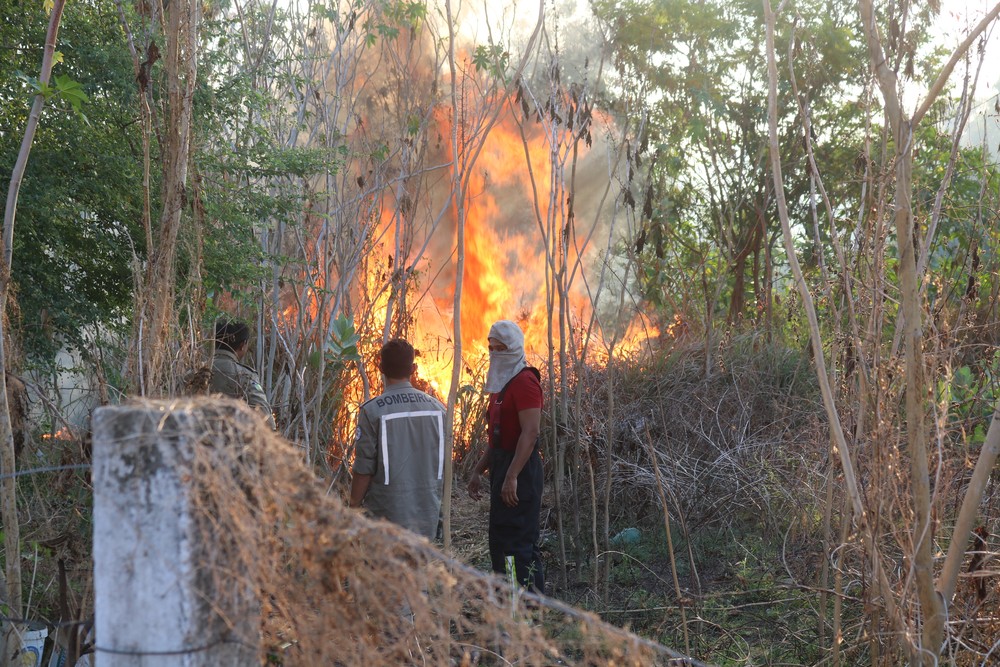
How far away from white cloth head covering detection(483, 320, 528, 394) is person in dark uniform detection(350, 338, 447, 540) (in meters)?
0.66

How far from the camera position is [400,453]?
4551mm

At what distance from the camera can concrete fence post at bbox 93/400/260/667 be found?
6.17 ft

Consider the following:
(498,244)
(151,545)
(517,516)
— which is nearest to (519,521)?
(517,516)

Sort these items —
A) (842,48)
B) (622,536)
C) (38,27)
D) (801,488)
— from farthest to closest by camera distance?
(842,48) → (622,536) → (38,27) → (801,488)

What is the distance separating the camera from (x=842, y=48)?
433 inches

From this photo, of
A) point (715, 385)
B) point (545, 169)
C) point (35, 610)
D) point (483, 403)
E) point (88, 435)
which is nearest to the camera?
point (35, 610)

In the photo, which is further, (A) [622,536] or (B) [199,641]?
(A) [622,536]

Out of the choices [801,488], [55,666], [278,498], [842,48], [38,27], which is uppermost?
[842,48]

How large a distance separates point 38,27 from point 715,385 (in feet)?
20.3

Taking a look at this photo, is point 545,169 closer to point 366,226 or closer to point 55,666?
point 366,226

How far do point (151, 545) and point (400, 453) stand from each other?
2686 mm

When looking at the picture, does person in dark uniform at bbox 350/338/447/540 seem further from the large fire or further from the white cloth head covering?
the large fire

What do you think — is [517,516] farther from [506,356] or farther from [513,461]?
[506,356]

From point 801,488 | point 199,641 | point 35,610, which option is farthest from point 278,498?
point 801,488
